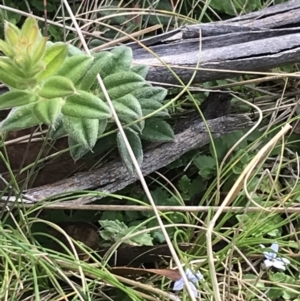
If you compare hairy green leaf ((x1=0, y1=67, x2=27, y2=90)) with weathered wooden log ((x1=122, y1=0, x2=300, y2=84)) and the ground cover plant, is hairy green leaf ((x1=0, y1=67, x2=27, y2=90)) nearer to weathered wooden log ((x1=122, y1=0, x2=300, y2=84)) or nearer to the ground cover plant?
the ground cover plant

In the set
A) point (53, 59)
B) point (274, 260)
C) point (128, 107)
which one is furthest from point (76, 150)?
point (274, 260)

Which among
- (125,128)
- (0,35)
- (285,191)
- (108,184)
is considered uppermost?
(0,35)

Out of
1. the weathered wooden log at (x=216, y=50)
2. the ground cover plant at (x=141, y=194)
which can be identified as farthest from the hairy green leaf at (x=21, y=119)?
the weathered wooden log at (x=216, y=50)

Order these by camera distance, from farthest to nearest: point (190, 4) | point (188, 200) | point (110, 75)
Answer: point (190, 4) → point (188, 200) → point (110, 75)

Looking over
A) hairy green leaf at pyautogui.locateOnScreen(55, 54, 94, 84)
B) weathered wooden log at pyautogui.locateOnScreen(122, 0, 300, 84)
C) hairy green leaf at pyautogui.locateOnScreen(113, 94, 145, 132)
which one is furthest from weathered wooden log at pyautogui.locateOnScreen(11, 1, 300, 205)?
hairy green leaf at pyautogui.locateOnScreen(55, 54, 94, 84)

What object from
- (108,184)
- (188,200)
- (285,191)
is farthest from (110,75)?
(285,191)

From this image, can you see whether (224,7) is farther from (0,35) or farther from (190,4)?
(0,35)

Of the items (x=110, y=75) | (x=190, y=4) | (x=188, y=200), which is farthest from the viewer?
(x=190, y=4)
